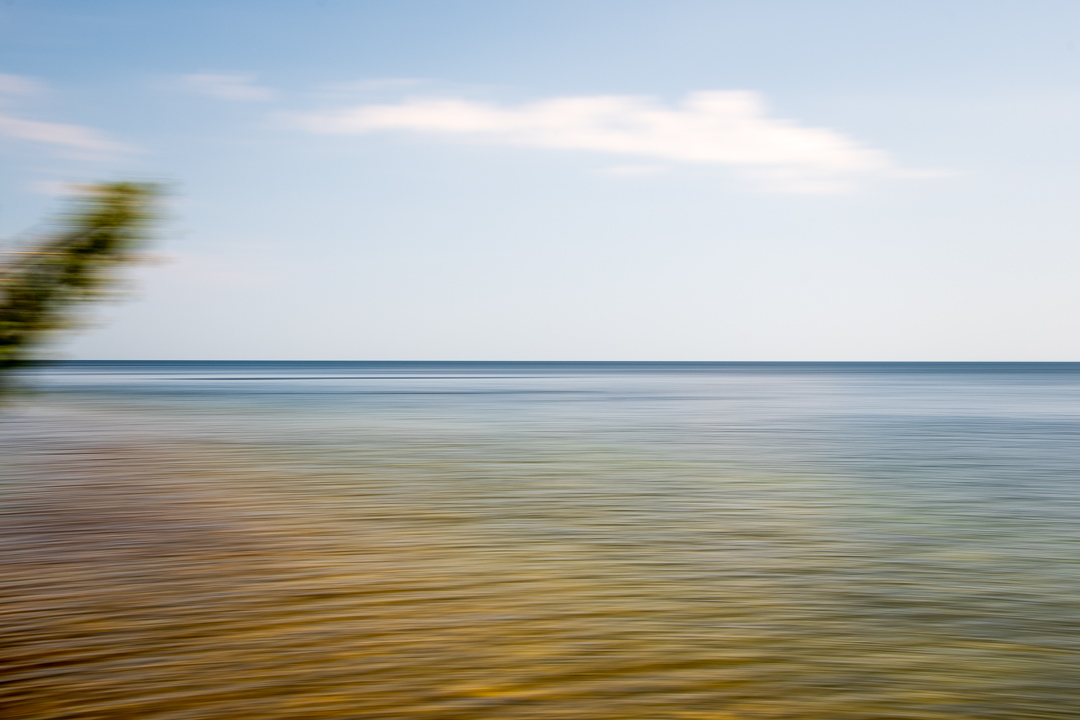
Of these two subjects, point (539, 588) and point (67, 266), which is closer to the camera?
Result: point (67, 266)

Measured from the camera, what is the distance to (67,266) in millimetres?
4762

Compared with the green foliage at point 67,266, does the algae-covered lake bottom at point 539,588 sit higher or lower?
lower

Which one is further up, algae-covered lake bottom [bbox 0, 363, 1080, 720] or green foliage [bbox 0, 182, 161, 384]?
green foliage [bbox 0, 182, 161, 384]

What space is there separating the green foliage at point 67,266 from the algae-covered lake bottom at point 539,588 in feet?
1.63

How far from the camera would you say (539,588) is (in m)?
7.62

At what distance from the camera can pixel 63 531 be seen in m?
10.0

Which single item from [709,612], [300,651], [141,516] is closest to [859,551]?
[709,612]

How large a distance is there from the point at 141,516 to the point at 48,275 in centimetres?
727

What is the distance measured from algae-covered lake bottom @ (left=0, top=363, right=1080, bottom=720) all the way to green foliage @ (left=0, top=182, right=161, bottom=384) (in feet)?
1.63

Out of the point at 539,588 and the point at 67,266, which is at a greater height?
the point at 67,266

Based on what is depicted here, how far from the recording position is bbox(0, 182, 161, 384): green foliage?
4.64 m

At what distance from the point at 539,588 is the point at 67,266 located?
4515 millimetres

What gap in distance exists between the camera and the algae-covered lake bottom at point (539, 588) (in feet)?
17.1

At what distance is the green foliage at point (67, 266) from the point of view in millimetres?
4637
